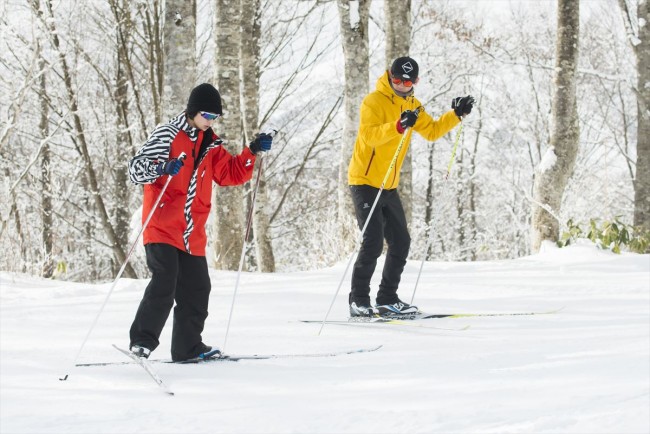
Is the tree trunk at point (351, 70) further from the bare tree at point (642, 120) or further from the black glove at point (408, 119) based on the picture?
the bare tree at point (642, 120)

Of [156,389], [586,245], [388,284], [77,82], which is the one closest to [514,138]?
[77,82]

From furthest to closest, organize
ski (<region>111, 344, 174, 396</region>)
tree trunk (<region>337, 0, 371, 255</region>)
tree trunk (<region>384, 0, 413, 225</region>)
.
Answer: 1. tree trunk (<region>384, 0, 413, 225</region>)
2. tree trunk (<region>337, 0, 371, 255</region>)
3. ski (<region>111, 344, 174, 396</region>)

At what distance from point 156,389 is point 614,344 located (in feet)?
8.04

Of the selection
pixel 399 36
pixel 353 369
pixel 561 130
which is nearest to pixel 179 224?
pixel 353 369

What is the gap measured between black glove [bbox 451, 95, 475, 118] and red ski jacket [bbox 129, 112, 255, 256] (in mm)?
1807

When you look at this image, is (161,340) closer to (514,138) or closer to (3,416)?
(3,416)

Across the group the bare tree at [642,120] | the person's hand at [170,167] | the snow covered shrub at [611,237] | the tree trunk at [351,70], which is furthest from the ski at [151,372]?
the bare tree at [642,120]

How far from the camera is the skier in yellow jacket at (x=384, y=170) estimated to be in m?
4.82

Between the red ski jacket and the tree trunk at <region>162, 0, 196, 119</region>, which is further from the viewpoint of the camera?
the tree trunk at <region>162, 0, 196, 119</region>

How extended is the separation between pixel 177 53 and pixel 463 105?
12.3 feet

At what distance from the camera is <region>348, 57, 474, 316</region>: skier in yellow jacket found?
4.82 metres

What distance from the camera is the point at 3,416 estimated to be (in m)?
2.81

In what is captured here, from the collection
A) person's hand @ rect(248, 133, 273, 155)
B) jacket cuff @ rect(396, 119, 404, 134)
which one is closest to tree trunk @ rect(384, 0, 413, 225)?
jacket cuff @ rect(396, 119, 404, 134)

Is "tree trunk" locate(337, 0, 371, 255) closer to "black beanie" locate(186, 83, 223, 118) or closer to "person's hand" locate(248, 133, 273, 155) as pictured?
"person's hand" locate(248, 133, 273, 155)
